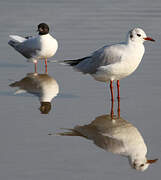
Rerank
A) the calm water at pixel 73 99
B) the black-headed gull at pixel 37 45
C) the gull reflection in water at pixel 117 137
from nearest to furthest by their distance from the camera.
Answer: the calm water at pixel 73 99, the gull reflection in water at pixel 117 137, the black-headed gull at pixel 37 45

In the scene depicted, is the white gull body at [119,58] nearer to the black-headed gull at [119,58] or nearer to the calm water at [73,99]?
the black-headed gull at [119,58]

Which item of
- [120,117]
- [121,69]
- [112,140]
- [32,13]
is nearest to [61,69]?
[121,69]

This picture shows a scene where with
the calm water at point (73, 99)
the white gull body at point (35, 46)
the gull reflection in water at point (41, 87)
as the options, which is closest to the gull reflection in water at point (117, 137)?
the calm water at point (73, 99)

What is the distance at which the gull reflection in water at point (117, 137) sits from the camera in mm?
7811

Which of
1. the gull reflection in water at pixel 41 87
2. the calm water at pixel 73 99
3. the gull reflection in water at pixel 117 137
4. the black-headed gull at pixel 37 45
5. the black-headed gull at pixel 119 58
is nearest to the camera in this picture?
the calm water at pixel 73 99

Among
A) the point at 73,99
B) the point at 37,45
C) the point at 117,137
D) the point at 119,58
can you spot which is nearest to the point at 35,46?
the point at 37,45

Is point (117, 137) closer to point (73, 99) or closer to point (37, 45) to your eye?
point (73, 99)

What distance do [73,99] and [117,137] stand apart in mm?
1905

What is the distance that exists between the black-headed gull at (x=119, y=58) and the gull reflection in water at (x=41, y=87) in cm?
88

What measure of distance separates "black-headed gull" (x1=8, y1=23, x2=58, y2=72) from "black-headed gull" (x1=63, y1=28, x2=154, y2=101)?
2.54m

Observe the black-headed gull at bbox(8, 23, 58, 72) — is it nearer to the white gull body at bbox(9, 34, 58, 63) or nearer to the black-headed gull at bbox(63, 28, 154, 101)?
the white gull body at bbox(9, 34, 58, 63)

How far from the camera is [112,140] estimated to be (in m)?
8.46

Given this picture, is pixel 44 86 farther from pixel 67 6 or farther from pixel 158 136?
pixel 67 6

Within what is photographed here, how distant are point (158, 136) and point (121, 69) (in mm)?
2014
